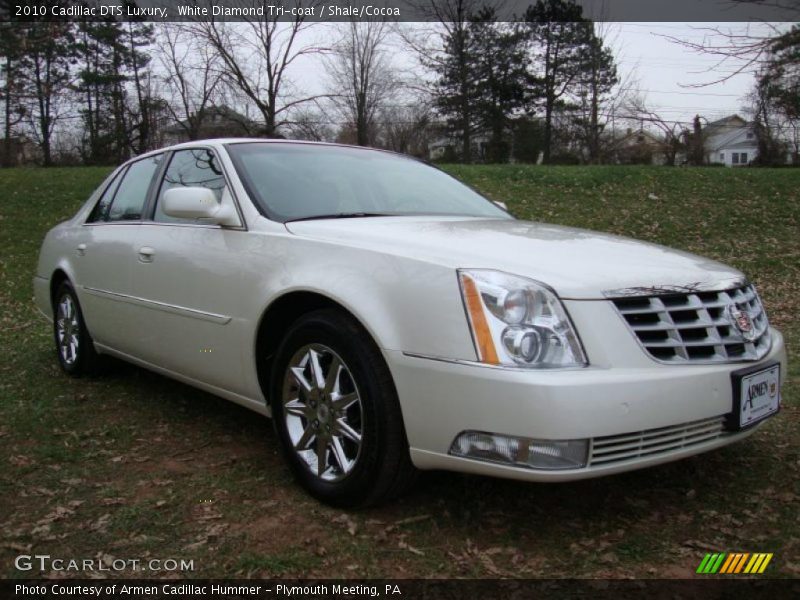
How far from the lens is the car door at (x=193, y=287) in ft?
9.80

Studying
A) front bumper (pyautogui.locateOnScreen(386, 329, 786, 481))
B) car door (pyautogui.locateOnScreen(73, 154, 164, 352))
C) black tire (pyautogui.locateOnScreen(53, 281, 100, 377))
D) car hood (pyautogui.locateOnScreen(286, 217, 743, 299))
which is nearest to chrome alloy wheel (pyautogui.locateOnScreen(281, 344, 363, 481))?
front bumper (pyautogui.locateOnScreen(386, 329, 786, 481))

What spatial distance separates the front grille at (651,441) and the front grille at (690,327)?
0.74ft

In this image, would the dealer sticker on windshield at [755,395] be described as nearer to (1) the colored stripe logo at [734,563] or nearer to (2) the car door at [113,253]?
(1) the colored stripe logo at [734,563]

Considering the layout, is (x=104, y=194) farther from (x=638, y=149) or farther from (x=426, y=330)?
(x=638, y=149)

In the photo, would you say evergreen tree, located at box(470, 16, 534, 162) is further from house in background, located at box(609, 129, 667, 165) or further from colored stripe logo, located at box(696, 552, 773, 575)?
colored stripe logo, located at box(696, 552, 773, 575)

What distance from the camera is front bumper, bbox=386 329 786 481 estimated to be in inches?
79.6

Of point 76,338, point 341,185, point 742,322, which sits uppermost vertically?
point 341,185

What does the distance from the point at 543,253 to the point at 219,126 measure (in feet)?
105

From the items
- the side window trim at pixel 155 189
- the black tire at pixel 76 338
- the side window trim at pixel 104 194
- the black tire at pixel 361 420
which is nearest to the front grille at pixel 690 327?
the black tire at pixel 361 420

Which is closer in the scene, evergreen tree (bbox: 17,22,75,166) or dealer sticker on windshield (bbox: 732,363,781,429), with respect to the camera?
dealer sticker on windshield (bbox: 732,363,781,429)

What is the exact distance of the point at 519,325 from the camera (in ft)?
6.91

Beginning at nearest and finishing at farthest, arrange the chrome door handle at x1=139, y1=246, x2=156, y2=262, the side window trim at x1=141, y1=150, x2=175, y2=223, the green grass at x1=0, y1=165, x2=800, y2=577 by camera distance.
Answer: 1. the green grass at x1=0, y1=165, x2=800, y2=577
2. the chrome door handle at x1=139, y1=246, x2=156, y2=262
3. the side window trim at x1=141, y1=150, x2=175, y2=223

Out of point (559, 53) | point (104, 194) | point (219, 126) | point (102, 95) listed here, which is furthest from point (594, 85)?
point (104, 194)
